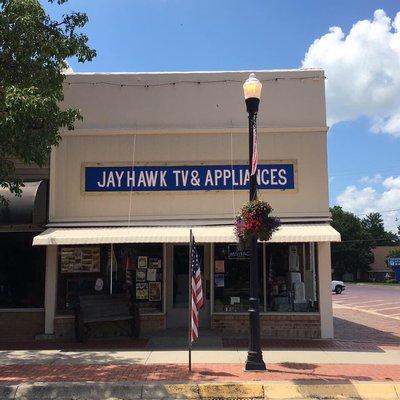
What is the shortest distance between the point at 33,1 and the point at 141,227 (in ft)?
17.7

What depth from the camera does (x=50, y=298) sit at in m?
12.8

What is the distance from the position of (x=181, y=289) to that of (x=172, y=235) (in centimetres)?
227

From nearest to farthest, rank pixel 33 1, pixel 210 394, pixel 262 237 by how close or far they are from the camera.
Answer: pixel 210 394 < pixel 262 237 < pixel 33 1

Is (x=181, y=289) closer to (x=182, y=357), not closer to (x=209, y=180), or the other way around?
(x=209, y=180)

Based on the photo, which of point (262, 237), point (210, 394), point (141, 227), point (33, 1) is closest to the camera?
point (210, 394)

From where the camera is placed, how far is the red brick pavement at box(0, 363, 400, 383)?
334 inches

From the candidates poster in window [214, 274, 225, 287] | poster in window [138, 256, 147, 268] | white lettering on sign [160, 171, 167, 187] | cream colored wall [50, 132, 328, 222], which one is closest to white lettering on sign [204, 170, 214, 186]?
cream colored wall [50, 132, 328, 222]

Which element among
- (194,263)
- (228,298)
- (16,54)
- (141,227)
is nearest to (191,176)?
(141,227)

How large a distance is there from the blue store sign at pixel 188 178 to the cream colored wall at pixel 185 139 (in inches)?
6.0

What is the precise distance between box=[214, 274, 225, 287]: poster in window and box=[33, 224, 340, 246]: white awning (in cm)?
141

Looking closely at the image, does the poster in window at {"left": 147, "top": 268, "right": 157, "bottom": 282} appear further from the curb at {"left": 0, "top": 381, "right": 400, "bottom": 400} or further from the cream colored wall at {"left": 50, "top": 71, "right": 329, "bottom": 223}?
the curb at {"left": 0, "top": 381, "right": 400, "bottom": 400}

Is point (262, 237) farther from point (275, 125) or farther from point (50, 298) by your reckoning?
point (50, 298)

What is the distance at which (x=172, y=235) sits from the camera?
38.8ft

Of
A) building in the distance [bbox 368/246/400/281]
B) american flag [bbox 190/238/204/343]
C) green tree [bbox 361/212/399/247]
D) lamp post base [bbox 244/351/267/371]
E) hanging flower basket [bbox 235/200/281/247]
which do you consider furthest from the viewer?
green tree [bbox 361/212/399/247]
